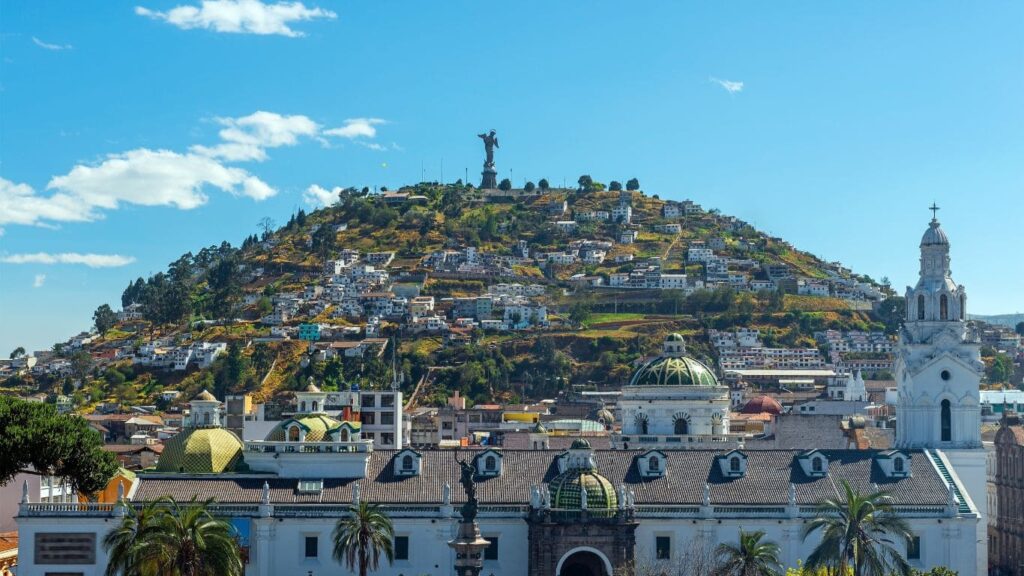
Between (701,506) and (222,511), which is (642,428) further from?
(222,511)

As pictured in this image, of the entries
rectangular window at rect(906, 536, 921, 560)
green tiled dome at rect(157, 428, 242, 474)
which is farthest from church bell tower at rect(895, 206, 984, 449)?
green tiled dome at rect(157, 428, 242, 474)

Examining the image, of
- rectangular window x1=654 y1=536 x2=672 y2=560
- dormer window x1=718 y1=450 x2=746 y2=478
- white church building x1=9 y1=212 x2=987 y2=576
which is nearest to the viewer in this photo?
white church building x1=9 y1=212 x2=987 y2=576

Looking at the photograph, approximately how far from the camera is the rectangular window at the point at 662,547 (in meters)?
72.6

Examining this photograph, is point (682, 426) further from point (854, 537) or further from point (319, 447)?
point (854, 537)

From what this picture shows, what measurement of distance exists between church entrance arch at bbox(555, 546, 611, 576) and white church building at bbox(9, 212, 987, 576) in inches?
3.0

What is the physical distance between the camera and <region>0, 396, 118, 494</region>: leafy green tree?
7562cm

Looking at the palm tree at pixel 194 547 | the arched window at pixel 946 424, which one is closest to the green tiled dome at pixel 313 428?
the palm tree at pixel 194 547

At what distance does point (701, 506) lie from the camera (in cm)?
7306

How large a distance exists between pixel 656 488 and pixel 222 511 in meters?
20.6

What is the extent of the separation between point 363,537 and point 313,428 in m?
13.5

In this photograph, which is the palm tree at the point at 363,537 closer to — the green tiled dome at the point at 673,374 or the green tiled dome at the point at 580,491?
the green tiled dome at the point at 580,491

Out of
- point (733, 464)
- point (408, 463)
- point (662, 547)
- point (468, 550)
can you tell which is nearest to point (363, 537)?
point (408, 463)

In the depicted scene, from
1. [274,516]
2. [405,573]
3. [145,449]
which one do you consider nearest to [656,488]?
[405,573]

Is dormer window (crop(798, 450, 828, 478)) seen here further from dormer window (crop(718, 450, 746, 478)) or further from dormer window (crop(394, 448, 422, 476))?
dormer window (crop(394, 448, 422, 476))
